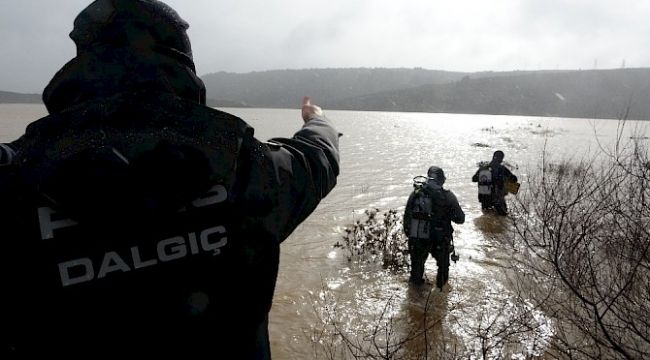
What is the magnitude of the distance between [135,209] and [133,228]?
0.29 ft

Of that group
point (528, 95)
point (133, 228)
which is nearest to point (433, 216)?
point (133, 228)

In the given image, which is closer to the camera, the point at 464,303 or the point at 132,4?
the point at 132,4

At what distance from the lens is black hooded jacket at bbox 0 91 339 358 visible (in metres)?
0.82

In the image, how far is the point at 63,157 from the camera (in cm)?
80

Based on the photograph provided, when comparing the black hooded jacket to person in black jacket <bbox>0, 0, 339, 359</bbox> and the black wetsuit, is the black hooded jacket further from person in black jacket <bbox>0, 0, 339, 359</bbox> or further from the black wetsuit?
the black wetsuit

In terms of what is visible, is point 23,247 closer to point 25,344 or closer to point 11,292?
point 11,292

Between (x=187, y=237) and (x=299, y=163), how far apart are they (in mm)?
433

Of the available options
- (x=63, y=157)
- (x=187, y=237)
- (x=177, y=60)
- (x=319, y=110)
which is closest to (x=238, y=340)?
(x=187, y=237)

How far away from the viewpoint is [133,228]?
910 millimetres

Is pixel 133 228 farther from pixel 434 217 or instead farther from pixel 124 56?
pixel 434 217

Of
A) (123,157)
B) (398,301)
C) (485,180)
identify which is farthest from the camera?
(485,180)

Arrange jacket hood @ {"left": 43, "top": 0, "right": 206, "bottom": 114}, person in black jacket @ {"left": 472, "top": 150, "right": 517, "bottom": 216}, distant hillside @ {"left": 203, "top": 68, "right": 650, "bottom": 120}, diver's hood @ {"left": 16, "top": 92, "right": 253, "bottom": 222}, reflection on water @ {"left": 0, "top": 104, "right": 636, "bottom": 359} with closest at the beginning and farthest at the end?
diver's hood @ {"left": 16, "top": 92, "right": 253, "bottom": 222} < jacket hood @ {"left": 43, "top": 0, "right": 206, "bottom": 114} < reflection on water @ {"left": 0, "top": 104, "right": 636, "bottom": 359} < person in black jacket @ {"left": 472, "top": 150, "right": 517, "bottom": 216} < distant hillside @ {"left": 203, "top": 68, "right": 650, "bottom": 120}

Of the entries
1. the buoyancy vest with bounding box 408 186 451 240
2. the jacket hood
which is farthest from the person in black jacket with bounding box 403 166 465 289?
the jacket hood

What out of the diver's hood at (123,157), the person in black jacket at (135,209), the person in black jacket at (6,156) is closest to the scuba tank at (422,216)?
the person in black jacket at (135,209)
